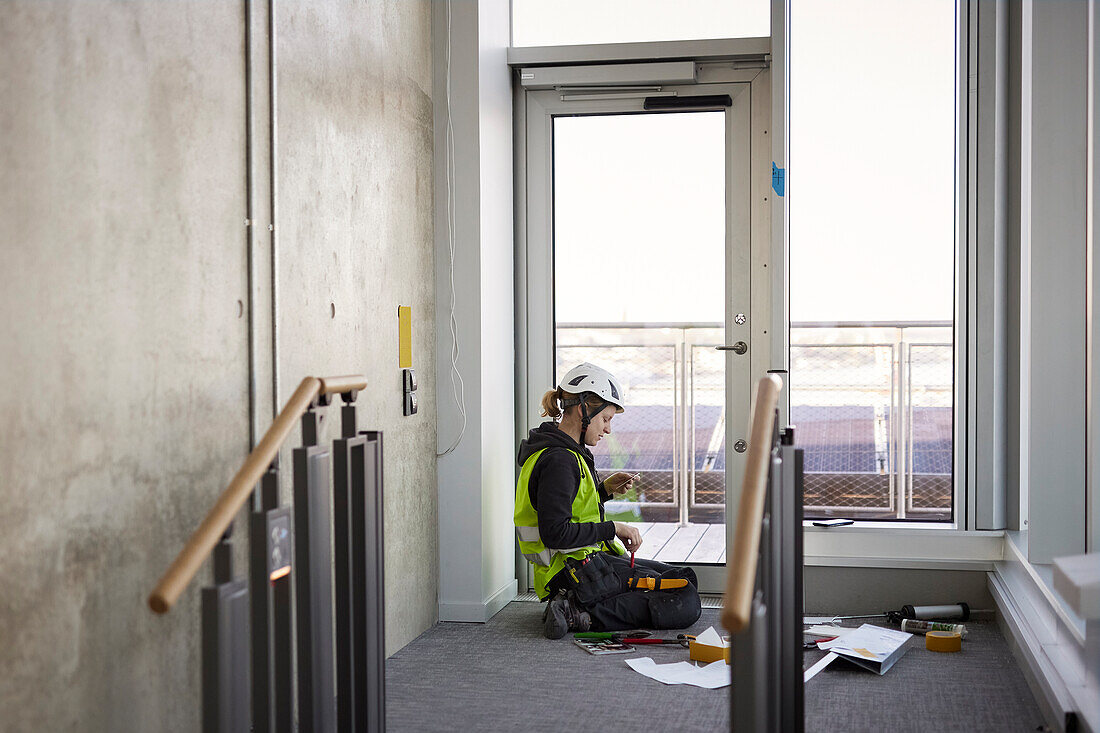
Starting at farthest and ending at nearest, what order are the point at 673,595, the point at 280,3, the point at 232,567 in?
the point at 673,595 < the point at 280,3 < the point at 232,567

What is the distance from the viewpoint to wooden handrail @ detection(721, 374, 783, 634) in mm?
1571

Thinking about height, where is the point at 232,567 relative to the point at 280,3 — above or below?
below

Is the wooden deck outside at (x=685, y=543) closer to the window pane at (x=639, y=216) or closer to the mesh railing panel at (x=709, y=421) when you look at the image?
the mesh railing panel at (x=709, y=421)

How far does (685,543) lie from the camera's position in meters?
4.51

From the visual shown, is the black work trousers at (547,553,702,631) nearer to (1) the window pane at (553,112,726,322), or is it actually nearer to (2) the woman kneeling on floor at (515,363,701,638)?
(2) the woman kneeling on floor at (515,363,701,638)

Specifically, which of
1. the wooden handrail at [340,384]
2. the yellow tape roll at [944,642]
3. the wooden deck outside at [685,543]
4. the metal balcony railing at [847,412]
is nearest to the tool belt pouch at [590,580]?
the wooden deck outside at [685,543]

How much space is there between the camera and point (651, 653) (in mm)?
3580

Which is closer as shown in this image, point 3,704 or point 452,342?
point 3,704

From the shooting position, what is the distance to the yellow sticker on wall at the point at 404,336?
3.69 metres

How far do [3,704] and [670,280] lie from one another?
10.6 feet

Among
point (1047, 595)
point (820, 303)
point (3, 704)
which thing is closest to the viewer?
point (3, 704)

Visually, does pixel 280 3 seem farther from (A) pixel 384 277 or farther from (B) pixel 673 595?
(B) pixel 673 595

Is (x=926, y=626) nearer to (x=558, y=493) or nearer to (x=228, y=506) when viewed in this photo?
(x=558, y=493)

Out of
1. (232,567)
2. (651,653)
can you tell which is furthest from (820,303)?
(232,567)
